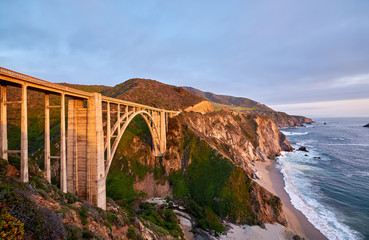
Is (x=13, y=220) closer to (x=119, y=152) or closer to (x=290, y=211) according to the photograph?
(x=119, y=152)

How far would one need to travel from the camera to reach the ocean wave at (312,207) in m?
21.9

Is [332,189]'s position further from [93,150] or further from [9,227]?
[9,227]

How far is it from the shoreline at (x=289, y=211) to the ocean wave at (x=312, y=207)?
30.0 inches

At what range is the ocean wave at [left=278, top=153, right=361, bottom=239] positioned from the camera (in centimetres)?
2188

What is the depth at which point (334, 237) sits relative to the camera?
69.3 feet

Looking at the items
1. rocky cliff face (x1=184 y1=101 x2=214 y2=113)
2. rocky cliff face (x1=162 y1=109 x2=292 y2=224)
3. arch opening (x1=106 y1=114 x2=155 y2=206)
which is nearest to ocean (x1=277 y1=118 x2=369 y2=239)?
rocky cliff face (x1=162 y1=109 x2=292 y2=224)

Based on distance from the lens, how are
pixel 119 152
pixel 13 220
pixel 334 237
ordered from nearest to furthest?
pixel 13 220 < pixel 334 237 < pixel 119 152

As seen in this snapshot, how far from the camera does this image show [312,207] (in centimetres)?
2752

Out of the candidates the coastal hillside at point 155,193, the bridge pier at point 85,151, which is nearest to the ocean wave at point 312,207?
the coastal hillside at point 155,193

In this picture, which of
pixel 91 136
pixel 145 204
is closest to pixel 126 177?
pixel 145 204

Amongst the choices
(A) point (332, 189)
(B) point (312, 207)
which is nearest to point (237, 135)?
(A) point (332, 189)

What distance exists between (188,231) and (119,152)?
21.0 metres

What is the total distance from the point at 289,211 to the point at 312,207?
4.80 metres

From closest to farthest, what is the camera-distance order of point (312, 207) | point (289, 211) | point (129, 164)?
point (289, 211) → point (312, 207) → point (129, 164)
